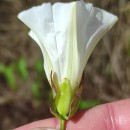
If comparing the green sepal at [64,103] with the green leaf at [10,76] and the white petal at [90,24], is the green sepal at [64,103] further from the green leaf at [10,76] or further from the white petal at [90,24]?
the green leaf at [10,76]

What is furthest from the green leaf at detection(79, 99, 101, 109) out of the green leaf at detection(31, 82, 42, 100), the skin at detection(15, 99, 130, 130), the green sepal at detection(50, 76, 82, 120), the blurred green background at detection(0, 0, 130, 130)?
the green sepal at detection(50, 76, 82, 120)

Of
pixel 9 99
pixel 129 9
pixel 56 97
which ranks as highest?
pixel 56 97

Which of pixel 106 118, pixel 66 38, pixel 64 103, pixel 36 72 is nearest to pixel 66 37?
pixel 66 38

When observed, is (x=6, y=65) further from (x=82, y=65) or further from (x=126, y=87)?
(x=82, y=65)

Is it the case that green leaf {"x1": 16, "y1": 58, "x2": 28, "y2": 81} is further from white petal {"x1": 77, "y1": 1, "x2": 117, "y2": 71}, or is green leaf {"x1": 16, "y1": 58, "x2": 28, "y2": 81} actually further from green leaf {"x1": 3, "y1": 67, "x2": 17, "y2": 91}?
white petal {"x1": 77, "y1": 1, "x2": 117, "y2": 71}

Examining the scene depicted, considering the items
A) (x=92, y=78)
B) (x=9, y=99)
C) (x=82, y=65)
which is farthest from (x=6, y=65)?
(x=82, y=65)

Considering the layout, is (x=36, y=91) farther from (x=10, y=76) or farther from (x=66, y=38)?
(x=66, y=38)

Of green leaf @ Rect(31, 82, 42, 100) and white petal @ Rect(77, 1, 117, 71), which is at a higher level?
white petal @ Rect(77, 1, 117, 71)
